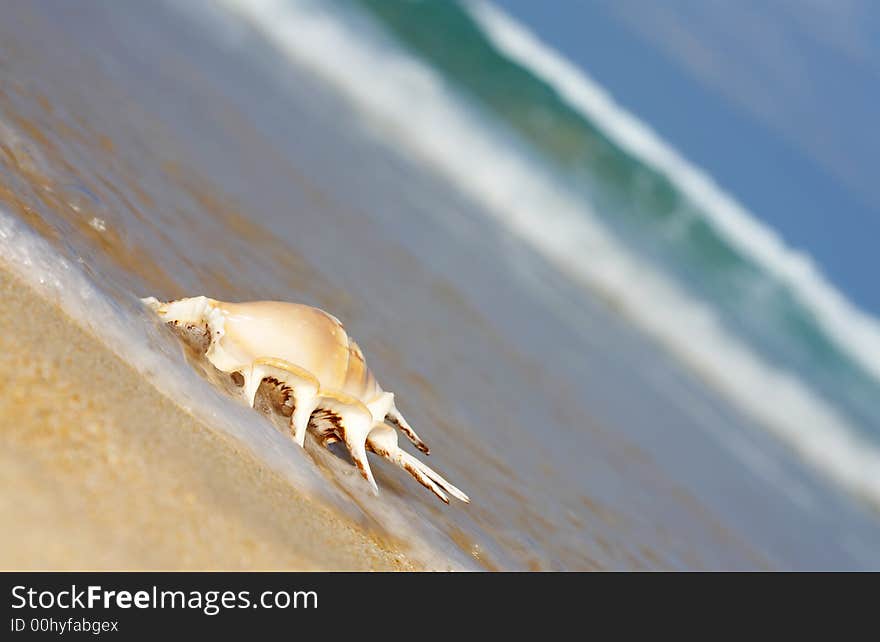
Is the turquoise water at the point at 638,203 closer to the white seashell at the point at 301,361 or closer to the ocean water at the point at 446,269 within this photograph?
the ocean water at the point at 446,269

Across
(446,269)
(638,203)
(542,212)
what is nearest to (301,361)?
(446,269)

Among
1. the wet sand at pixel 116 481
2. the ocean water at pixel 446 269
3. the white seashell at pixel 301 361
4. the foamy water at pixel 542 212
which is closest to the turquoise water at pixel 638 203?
the ocean water at pixel 446 269

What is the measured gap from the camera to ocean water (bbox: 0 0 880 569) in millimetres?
3178

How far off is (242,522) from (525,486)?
214cm

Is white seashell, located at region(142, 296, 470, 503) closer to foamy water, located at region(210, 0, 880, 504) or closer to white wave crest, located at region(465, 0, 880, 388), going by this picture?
foamy water, located at region(210, 0, 880, 504)

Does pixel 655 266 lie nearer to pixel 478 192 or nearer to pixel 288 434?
pixel 478 192

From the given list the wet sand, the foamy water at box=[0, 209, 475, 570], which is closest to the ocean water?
the foamy water at box=[0, 209, 475, 570]

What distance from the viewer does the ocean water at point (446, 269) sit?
125 inches

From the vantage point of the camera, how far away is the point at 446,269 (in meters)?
6.18

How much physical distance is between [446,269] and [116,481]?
451 centimetres

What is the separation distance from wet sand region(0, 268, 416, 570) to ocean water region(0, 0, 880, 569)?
0.15 meters
